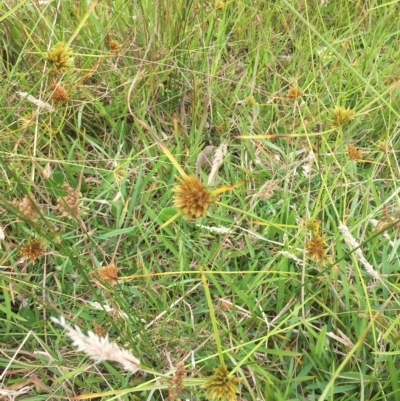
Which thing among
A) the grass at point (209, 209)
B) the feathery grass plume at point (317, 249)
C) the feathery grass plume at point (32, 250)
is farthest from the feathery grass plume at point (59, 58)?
the feathery grass plume at point (317, 249)

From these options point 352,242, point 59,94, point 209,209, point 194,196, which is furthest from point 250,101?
point 194,196

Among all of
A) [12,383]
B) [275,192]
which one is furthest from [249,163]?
[12,383]

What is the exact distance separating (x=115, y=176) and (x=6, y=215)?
267mm

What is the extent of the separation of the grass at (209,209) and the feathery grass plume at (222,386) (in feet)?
0.11

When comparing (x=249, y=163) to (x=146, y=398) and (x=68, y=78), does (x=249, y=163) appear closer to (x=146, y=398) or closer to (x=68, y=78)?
(x=68, y=78)

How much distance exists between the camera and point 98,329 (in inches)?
31.3

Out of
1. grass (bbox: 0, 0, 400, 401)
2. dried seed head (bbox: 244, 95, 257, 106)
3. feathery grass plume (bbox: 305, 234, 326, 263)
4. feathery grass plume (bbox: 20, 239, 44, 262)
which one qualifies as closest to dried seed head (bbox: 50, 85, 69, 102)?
grass (bbox: 0, 0, 400, 401)

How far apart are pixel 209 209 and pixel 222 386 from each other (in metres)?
→ 0.54

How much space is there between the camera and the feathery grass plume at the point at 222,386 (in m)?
0.62

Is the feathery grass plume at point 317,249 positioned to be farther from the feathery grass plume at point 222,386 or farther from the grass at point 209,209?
the feathery grass plume at point 222,386

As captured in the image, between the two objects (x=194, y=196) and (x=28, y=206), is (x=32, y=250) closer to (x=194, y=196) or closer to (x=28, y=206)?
(x=28, y=206)

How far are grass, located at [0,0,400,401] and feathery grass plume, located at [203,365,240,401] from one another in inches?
1.3

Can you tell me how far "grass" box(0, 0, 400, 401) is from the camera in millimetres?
838

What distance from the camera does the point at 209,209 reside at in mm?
1112
